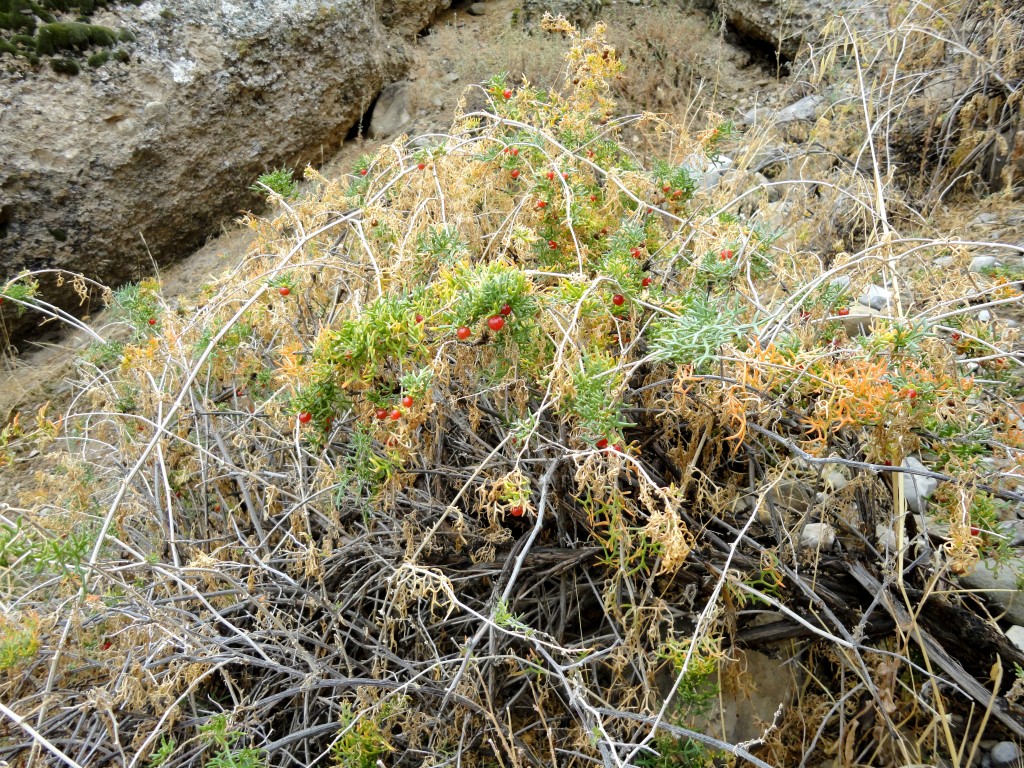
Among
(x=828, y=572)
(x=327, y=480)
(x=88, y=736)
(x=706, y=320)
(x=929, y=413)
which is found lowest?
(x=828, y=572)

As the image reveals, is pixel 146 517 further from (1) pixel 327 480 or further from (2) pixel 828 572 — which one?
(2) pixel 828 572

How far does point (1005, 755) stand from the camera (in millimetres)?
1693

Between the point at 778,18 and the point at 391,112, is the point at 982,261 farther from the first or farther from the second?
the point at 391,112

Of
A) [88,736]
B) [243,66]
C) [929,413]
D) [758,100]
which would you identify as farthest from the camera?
[758,100]

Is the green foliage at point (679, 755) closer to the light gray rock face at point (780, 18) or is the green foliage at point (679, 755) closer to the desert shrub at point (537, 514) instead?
the desert shrub at point (537, 514)

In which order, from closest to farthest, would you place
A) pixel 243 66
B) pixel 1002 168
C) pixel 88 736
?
pixel 88 736 → pixel 1002 168 → pixel 243 66

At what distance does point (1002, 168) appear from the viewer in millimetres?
3314

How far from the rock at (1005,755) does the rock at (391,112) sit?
4943 millimetres

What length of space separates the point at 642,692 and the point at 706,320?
0.99m

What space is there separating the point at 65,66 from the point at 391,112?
217 cm

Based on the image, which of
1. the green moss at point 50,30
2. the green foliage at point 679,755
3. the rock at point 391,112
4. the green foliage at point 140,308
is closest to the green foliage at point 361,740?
the green foliage at point 679,755

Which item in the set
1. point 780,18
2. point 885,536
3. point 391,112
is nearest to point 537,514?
point 885,536

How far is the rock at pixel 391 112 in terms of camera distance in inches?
209

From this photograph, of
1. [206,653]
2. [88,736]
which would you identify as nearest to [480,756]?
[206,653]
